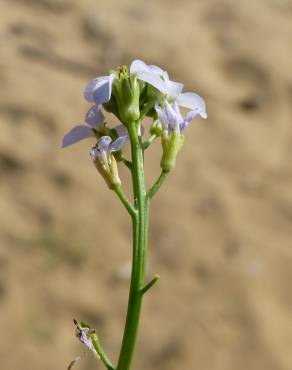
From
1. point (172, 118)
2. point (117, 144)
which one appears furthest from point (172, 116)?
point (117, 144)

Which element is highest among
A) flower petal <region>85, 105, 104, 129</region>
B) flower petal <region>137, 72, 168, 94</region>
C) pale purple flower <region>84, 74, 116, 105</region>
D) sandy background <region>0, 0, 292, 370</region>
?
sandy background <region>0, 0, 292, 370</region>

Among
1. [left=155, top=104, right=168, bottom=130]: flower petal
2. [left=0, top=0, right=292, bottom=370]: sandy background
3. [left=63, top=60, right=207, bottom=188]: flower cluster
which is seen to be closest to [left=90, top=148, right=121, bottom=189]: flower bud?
[left=63, top=60, right=207, bottom=188]: flower cluster

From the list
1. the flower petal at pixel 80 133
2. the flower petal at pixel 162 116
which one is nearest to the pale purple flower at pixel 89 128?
the flower petal at pixel 80 133

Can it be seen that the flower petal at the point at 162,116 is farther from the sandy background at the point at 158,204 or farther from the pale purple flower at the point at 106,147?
the sandy background at the point at 158,204

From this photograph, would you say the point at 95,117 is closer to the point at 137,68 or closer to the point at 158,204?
the point at 137,68

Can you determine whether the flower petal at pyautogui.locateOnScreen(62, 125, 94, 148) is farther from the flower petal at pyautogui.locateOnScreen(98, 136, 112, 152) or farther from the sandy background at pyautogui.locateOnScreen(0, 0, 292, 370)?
the sandy background at pyautogui.locateOnScreen(0, 0, 292, 370)

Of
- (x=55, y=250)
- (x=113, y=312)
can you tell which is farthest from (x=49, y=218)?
(x=113, y=312)

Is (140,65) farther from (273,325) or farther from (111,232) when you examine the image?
(111,232)
